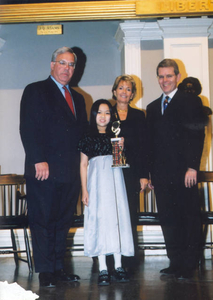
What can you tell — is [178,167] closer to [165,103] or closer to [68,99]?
[165,103]

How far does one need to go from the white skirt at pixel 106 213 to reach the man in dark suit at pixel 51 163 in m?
0.19

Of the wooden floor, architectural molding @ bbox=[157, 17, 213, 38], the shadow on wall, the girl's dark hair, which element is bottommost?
the wooden floor

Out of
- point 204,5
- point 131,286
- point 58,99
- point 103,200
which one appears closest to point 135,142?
point 103,200

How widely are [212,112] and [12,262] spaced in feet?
8.30

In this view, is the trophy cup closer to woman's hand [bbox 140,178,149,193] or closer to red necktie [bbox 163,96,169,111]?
woman's hand [bbox 140,178,149,193]

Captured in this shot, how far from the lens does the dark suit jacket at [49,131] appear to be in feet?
9.45

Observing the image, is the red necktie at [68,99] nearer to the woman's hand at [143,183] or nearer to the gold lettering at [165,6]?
the woman's hand at [143,183]

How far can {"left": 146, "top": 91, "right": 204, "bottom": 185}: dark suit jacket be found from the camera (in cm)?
312

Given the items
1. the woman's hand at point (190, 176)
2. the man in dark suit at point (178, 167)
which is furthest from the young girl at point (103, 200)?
the woman's hand at point (190, 176)

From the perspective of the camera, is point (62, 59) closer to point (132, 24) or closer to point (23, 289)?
point (132, 24)

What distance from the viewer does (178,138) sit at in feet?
10.3

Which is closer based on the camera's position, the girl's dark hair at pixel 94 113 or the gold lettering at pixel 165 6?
the girl's dark hair at pixel 94 113

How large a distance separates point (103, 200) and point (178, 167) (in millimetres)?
710

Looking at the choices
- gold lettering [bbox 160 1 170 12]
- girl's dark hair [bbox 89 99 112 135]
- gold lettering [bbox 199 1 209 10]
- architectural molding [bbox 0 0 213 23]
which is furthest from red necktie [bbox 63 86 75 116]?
gold lettering [bbox 199 1 209 10]
